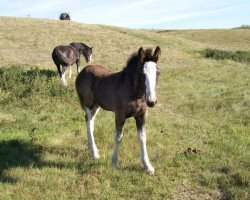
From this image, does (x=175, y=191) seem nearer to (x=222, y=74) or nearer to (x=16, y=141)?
(x=16, y=141)

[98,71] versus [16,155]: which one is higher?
[98,71]

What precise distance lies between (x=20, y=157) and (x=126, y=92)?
3456 millimetres

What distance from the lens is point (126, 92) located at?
819 centimetres

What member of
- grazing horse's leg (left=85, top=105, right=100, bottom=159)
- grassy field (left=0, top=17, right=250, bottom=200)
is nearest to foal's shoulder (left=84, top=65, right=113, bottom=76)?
grazing horse's leg (left=85, top=105, right=100, bottom=159)

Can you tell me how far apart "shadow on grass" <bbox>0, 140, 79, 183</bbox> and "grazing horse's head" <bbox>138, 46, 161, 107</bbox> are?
3240mm

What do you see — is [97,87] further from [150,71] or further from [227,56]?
[227,56]

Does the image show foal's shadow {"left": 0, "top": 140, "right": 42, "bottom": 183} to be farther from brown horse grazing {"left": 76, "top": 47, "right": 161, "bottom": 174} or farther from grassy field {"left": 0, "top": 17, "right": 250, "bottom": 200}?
brown horse grazing {"left": 76, "top": 47, "right": 161, "bottom": 174}

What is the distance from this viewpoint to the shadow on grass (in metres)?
8.95

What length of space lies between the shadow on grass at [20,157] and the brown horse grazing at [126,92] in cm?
117

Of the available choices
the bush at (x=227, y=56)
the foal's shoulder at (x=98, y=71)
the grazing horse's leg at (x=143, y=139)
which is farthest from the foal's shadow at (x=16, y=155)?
the bush at (x=227, y=56)

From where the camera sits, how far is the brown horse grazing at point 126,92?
287 inches

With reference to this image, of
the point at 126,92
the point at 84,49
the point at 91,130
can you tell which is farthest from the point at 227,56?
the point at 126,92

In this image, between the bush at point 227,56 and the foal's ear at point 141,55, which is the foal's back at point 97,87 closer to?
the foal's ear at point 141,55

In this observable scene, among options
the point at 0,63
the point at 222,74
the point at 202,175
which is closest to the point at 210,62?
the point at 222,74
